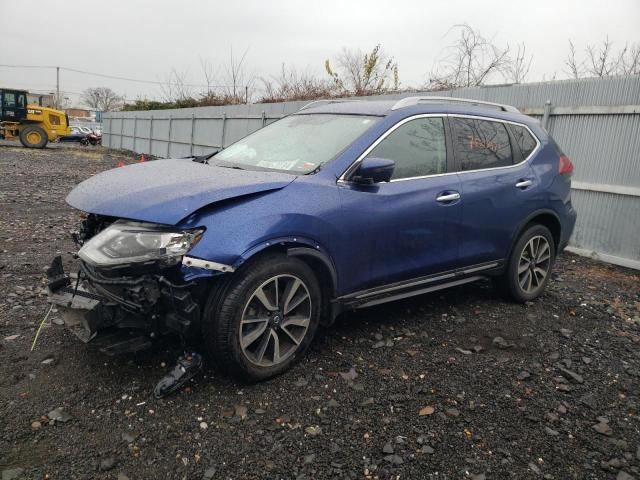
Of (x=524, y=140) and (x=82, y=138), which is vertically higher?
(x=524, y=140)

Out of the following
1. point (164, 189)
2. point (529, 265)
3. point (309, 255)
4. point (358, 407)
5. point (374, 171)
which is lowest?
point (358, 407)

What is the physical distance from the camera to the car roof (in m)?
3.78

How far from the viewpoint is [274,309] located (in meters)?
2.99

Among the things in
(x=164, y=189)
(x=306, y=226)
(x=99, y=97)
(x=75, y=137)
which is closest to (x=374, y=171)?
(x=306, y=226)

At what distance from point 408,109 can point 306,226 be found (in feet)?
4.52

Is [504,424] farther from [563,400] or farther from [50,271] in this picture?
[50,271]

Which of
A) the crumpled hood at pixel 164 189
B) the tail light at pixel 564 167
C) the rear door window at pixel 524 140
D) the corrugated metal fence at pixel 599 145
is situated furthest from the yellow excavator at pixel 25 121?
the tail light at pixel 564 167

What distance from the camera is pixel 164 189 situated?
291 cm

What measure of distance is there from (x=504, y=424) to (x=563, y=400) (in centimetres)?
57

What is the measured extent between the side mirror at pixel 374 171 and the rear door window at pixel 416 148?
0.24 metres

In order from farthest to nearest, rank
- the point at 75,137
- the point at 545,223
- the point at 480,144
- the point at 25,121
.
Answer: the point at 75,137 → the point at 25,121 → the point at 545,223 → the point at 480,144

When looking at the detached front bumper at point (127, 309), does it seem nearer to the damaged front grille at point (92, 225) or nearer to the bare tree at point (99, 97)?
the damaged front grille at point (92, 225)

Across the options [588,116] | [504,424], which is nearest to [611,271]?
[588,116]

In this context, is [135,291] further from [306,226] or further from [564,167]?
[564,167]
